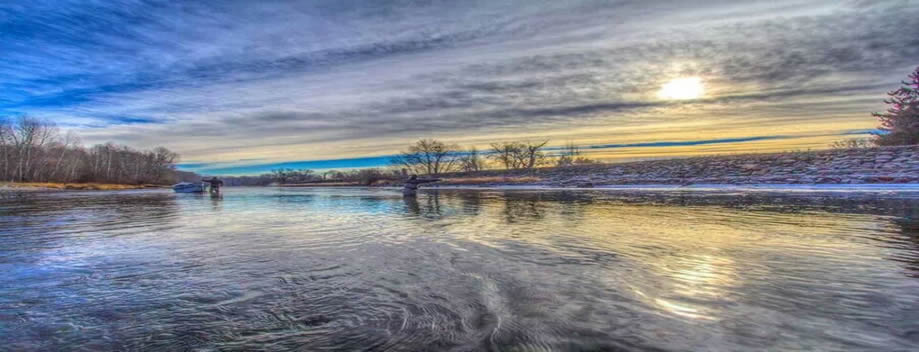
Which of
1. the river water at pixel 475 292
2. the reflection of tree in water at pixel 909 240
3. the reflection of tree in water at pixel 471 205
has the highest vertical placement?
the river water at pixel 475 292

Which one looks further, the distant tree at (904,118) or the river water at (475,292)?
the distant tree at (904,118)

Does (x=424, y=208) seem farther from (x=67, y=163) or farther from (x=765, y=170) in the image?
(x=67, y=163)

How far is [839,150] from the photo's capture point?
32.0 meters

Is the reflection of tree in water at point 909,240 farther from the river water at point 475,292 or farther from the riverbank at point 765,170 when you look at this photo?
the riverbank at point 765,170

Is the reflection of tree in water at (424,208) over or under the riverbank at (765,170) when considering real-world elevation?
under

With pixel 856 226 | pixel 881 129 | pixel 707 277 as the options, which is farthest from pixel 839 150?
pixel 707 277

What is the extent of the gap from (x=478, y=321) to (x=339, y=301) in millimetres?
1504

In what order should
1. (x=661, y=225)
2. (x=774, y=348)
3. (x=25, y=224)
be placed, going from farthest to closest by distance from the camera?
(x=25, y=224) → (x=661, y=225) → (x=774, y=348)

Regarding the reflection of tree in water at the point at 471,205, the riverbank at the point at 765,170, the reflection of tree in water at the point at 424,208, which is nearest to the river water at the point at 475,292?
the reflection of tree in water at the point at 424,208

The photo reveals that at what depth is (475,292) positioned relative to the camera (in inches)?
167

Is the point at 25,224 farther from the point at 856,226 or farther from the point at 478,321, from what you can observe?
the point at 856,226

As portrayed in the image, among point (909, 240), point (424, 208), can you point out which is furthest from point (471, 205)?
point (909, 240)

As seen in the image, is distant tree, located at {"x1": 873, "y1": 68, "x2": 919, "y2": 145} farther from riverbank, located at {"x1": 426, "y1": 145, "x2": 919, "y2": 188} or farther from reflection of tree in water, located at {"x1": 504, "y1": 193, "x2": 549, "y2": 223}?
reflection of tree in water, located at {"x1": 504, "y1": 193, "x2": 549, "y2": 223}

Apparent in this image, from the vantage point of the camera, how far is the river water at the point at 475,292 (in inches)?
115
